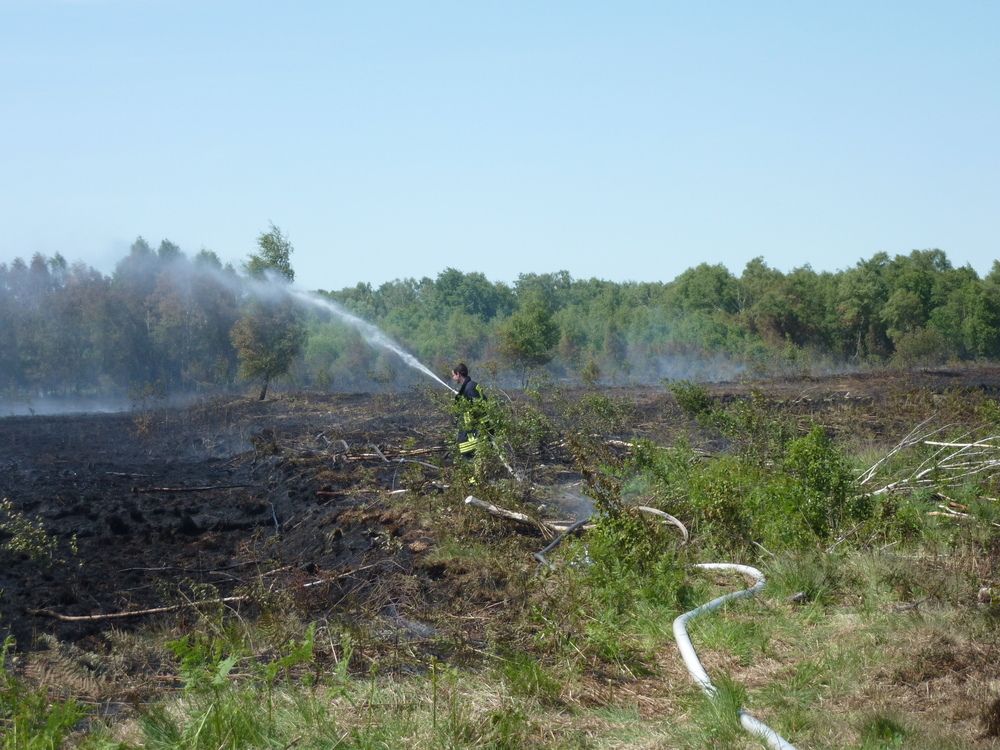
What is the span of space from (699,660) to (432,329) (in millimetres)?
54141

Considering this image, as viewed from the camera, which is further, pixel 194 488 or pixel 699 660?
pixel 194 488

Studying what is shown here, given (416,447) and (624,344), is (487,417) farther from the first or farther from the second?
(624,344)

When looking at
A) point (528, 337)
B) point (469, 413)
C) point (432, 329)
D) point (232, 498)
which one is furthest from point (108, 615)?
point (432, 329)

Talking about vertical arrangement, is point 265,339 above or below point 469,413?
above

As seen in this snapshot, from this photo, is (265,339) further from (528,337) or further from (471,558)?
(471,558)

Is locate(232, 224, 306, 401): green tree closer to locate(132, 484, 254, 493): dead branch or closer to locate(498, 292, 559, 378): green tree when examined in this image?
locate(498, 292, 559, 378): green tree

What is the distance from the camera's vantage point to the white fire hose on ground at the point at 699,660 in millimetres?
3627

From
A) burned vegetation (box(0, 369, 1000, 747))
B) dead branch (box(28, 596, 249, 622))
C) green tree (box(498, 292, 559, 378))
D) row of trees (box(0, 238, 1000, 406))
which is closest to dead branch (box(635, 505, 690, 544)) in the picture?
burned vegetation (box(0, 369, 1000, 747))

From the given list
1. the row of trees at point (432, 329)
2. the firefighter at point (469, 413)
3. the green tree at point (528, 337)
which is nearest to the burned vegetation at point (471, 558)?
the firefighter at point (469, 413)

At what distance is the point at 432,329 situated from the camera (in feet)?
192

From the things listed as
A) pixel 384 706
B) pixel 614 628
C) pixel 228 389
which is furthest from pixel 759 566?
pixel 228 389

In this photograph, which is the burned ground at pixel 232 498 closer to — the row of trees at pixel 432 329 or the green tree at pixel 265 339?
the green tree at pixel 265 339

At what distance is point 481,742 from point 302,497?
8.02 m

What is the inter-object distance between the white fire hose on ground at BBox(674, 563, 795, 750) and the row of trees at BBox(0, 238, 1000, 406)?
53.3ft
